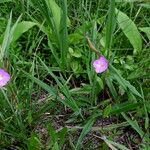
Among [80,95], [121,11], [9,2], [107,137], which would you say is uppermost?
[9,2]

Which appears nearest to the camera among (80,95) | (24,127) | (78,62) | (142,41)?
(24,127)

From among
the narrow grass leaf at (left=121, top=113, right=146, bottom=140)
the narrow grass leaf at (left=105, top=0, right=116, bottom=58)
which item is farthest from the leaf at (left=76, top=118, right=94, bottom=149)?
the narrow grass leaf at (left=105, top=0, right=116, bottom=58)

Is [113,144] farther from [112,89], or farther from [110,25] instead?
[110,25]

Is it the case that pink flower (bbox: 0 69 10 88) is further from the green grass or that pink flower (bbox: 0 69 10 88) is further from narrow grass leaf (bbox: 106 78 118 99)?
narrow grass leaf (bbox: 106 78 118 99)

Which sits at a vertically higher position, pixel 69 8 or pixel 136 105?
pixel 69 8

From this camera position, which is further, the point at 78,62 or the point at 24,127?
the point at 78,62

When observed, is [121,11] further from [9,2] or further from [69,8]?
[9,2]

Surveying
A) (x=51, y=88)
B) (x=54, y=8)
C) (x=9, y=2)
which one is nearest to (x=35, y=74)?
(x=51, y=88)
